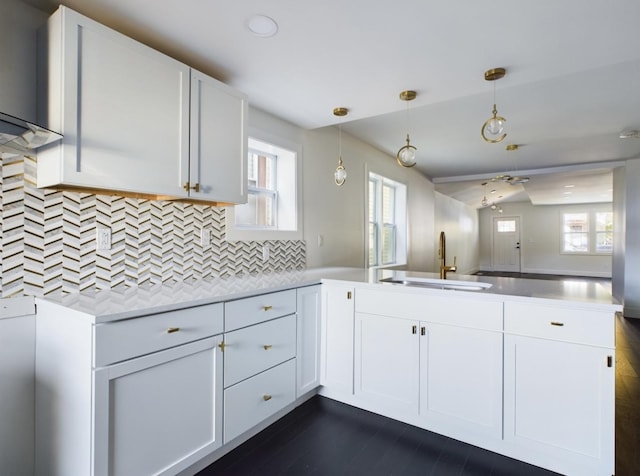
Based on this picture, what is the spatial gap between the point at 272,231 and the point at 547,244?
1160 cm

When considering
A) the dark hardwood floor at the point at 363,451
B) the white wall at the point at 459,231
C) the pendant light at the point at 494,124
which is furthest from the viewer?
the white wall at the point at 459,231

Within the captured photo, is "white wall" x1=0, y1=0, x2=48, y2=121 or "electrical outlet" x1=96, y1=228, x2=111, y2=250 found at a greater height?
"white wall" x1=0, y1=0, x2=48, y2=121

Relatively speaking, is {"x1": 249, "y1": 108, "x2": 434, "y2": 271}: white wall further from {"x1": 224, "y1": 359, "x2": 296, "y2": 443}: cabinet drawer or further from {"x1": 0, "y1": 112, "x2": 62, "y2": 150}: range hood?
{"x1": 0, "y1": 112, "x2": 62, "y2": 150}: range hood

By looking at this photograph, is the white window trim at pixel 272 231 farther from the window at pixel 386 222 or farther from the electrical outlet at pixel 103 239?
the window at pixel 386 222

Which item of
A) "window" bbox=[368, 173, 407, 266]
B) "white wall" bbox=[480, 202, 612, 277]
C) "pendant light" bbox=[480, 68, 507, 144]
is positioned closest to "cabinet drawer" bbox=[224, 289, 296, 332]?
"pendant light" bbox=[480, 68, 507, 144]

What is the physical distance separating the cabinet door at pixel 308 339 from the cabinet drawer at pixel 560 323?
1.20 meters

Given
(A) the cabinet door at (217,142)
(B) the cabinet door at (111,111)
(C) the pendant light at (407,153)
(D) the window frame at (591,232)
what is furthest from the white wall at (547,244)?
(B) the cabinet door at (111,111)

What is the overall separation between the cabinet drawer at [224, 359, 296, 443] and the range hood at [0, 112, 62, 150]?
54.1 inches

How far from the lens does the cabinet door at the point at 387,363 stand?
214cm

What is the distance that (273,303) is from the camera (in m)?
2.08

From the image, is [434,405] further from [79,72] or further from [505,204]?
[505,204]

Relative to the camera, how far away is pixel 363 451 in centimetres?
193

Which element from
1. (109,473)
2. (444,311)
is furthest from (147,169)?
(444,311)

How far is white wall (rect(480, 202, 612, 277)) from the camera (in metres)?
10.7
